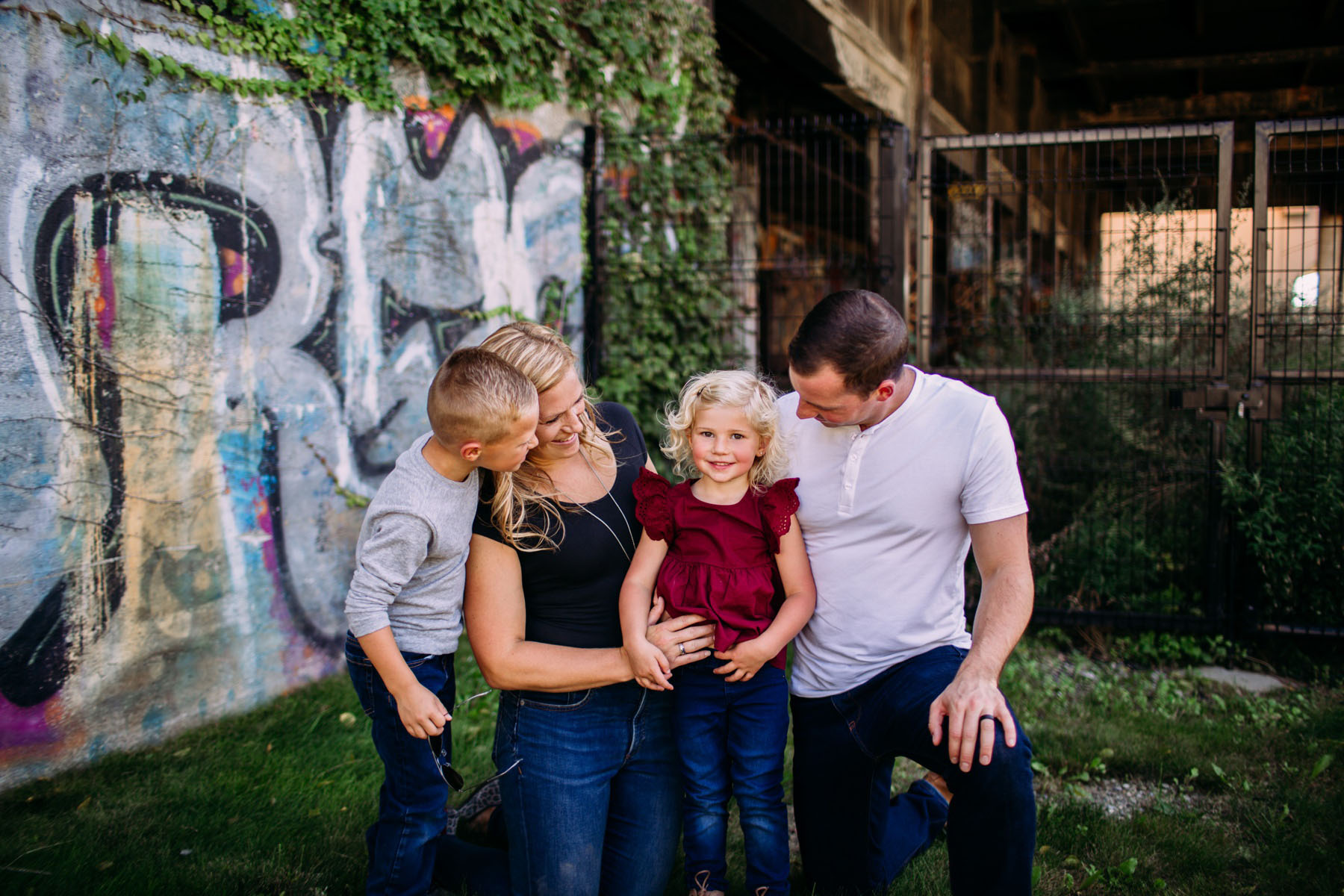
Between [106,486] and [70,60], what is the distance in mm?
1501

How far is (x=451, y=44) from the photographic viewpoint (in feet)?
14.7

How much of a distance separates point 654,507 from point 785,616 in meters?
0.47

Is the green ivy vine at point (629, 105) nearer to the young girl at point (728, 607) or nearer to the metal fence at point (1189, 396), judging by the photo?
the metal fence at point (1189, 396)

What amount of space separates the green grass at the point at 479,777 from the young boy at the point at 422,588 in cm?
44

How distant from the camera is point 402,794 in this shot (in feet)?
8.07

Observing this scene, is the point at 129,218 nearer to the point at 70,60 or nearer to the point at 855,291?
the point at 70,60

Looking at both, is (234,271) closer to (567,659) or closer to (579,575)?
(579,575)

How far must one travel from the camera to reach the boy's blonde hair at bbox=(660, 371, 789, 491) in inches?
98.0

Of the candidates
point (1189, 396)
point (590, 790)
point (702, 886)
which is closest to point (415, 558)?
point (590, 790)

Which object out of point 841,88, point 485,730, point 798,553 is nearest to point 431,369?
point 485,730

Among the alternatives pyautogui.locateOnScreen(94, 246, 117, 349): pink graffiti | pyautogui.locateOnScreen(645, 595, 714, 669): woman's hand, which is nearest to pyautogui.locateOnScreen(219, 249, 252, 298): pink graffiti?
pyautogui.locateOnScreen(94, 246, 117, 349): pink graffiti

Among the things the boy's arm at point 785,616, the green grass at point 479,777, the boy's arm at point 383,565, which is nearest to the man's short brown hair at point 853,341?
the boy's arm at point 785,616

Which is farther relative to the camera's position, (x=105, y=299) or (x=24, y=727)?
(x=105, y=299)

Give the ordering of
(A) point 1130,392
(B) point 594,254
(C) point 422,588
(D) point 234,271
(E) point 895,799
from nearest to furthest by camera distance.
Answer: (C) point 422,588
(E) point 895,799
(D) point 234,271
(A) point 1130,392
(B) point 594,254
